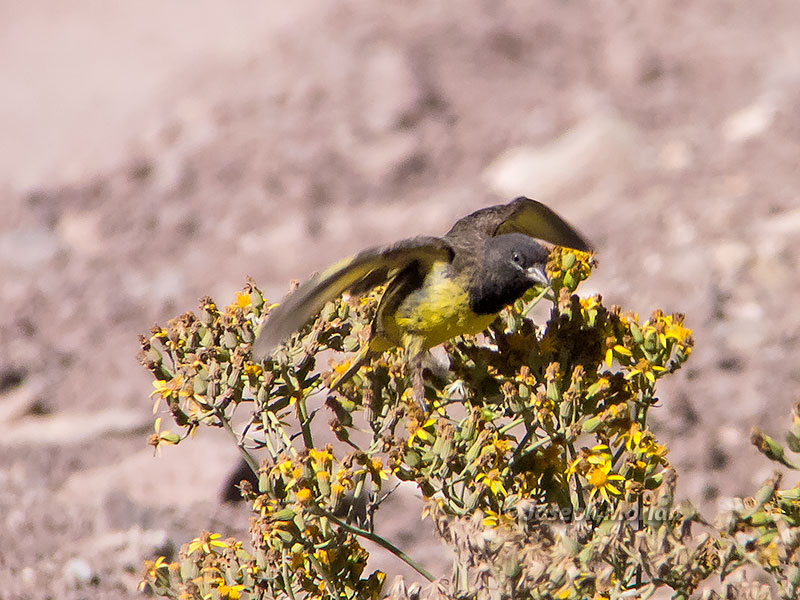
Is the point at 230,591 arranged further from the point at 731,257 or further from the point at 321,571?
the point at 731,257

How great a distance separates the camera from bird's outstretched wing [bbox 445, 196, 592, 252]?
174 inches

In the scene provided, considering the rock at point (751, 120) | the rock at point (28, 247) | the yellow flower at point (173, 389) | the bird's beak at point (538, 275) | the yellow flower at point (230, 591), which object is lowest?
the yellow flower at point (230, 591)

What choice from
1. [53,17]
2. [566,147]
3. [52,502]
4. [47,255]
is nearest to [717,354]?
[566,147]

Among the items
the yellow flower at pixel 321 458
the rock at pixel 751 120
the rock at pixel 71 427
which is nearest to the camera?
the yellow flower at pixel 321 458

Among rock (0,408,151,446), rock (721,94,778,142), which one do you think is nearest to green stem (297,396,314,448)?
rock (0,408,151,446)

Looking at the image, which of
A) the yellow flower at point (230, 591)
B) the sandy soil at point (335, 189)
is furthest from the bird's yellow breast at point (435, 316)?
the sandy soil at point (335, 189)

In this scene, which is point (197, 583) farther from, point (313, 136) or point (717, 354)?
point (313, 136)

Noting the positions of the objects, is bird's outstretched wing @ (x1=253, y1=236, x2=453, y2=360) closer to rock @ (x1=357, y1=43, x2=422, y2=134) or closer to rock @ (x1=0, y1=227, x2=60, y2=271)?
rock @ (x1=0, y1=227, x2=60, y2=271)

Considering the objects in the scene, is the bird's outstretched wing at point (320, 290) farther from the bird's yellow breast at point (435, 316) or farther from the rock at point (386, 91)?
the rock at point (386, 91)

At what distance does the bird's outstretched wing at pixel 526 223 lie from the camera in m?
4.41

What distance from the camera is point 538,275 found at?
12.6 ft

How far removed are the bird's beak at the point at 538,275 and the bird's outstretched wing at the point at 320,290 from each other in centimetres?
38

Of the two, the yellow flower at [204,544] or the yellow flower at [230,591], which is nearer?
the yellow flower at [230,591]

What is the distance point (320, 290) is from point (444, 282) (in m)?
0.98
